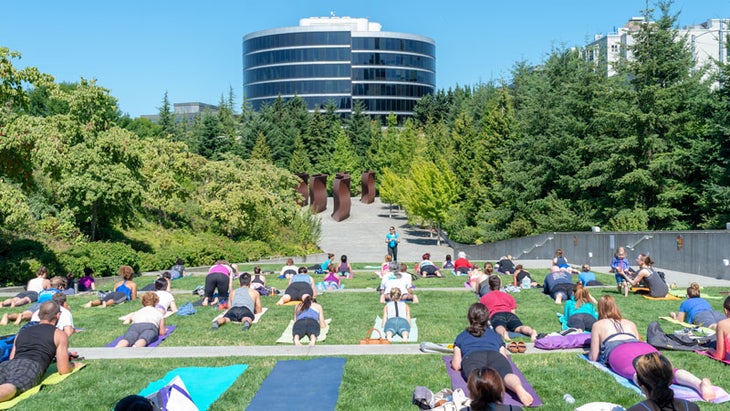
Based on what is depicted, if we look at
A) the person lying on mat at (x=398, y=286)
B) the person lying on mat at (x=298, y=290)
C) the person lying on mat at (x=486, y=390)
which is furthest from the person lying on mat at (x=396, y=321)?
the person lying on mat at (x=486, y=390)

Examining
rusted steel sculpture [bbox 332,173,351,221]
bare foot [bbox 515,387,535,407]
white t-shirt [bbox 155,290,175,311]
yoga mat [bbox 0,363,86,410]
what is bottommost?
yoga mat [bbox 0,363,86,410]

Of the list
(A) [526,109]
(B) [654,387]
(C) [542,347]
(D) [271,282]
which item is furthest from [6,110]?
(A) [526,109]

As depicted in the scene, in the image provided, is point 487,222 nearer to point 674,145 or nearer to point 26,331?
point 674,145

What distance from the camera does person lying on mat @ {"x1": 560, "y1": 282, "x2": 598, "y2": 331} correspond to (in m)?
11.4

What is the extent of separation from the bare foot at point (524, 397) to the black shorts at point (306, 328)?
14.3 ft

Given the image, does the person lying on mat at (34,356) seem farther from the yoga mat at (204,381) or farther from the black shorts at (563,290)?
the black shorts at (563,290)

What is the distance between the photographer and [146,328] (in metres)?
11.7

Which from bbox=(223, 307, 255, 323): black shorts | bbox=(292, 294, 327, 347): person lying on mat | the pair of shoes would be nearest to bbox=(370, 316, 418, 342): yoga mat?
bbox=(292, 294, 327, 347): person lying on mat

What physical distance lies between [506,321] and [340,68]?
400 feet

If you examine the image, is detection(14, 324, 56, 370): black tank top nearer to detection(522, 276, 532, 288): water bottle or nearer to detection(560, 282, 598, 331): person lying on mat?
detection(560, 282, 598, 331): person lying on mat

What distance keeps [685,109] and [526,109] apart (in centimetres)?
1094

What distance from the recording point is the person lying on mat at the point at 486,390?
5.99 m

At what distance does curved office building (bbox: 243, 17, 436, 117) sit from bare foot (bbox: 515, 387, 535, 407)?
122 m

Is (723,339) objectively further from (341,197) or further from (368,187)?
(368,187)
